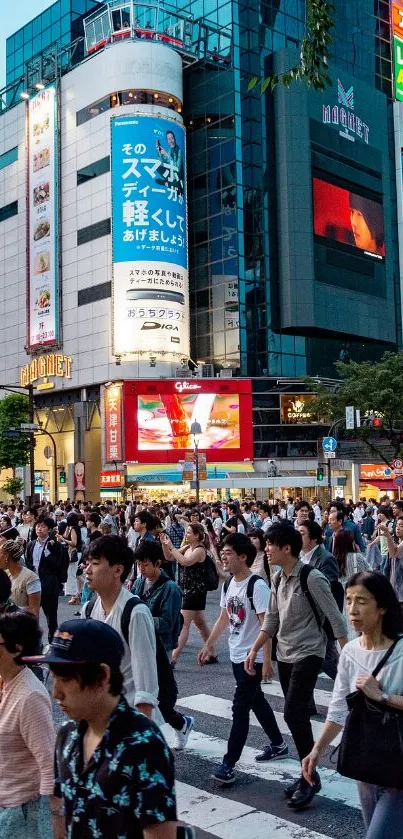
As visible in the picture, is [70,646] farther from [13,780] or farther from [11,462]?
[11,462]

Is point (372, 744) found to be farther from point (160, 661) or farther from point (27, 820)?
point (160, 661)

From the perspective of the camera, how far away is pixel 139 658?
168 inches

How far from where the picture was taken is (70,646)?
2.51 meters

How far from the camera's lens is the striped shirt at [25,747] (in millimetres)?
3303

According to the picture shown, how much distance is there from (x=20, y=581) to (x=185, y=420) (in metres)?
41.5

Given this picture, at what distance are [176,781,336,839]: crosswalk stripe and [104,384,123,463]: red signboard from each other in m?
42.0

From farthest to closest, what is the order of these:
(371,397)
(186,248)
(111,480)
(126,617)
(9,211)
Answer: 1. (9,211)
2. (186,248)
3. (111,480)
4. (371,397)
5. (126,617)

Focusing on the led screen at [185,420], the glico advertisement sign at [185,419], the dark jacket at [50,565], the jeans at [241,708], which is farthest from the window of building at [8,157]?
the jeans at [241,708]

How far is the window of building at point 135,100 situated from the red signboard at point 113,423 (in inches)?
650

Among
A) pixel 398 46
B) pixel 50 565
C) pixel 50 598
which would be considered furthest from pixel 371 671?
pixel 398 46

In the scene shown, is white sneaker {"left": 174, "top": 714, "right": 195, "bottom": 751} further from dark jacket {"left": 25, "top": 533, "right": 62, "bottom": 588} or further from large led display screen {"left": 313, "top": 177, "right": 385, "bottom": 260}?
large led display screen {"left": 313, "top": 177, "right": 385, "bottom": 260}

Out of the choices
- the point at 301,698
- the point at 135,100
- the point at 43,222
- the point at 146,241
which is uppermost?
the point at 135,100

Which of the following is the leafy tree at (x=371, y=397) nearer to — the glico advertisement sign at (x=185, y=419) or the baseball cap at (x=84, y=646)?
the glico advertisement sign at (x=185, y=419)

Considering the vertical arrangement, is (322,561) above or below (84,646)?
below
